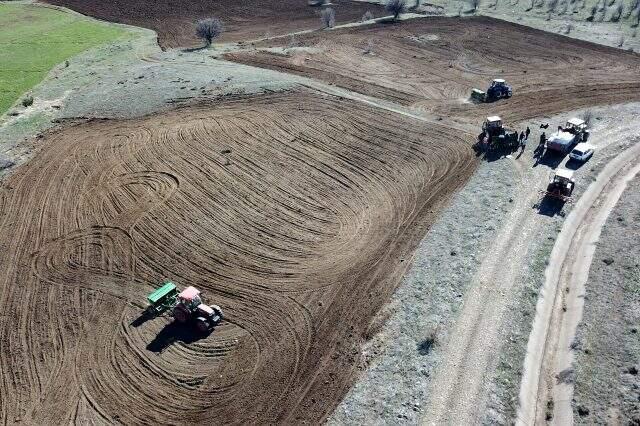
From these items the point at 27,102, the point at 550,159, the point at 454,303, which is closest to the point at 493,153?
the point at 550,159

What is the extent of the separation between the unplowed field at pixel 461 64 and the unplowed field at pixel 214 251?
884cm

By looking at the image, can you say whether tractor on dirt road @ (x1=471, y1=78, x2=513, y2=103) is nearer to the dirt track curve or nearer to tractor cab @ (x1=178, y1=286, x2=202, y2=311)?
the dirt track curve

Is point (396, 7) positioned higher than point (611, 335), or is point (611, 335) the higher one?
point (396, 7)

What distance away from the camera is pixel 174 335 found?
29047 mm

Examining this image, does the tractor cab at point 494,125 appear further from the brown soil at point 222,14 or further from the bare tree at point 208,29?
the brown soil at point 222,14

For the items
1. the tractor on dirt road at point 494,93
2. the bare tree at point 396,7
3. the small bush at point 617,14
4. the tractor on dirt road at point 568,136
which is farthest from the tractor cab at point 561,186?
the small bush at point 617,14

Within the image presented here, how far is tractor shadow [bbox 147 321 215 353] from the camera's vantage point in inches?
1121

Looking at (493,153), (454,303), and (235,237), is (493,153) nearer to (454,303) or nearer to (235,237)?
(454,303)

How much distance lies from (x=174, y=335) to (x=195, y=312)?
1688 mm

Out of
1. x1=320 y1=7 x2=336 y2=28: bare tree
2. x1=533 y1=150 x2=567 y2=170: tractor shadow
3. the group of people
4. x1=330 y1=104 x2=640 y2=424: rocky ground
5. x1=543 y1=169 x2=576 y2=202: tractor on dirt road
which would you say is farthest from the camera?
x1=320 y1=7 x2=336 y2=28: bare tree

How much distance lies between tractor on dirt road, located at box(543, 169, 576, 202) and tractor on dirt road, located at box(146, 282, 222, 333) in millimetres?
24902

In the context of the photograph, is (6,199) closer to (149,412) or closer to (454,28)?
(149,412)

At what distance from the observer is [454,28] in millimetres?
77625

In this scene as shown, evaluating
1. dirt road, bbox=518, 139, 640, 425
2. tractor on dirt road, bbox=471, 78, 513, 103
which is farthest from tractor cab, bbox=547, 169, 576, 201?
tractor on dirt road, bbox=471, 78, 513, 103
